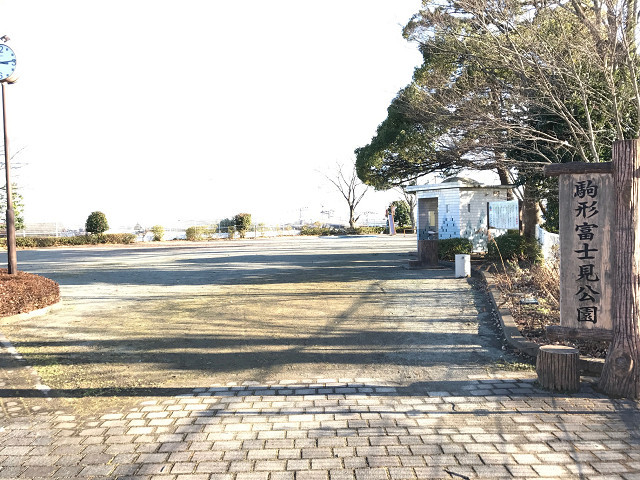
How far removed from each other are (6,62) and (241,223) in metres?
30.1

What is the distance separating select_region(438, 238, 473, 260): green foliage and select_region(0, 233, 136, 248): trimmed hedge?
2589 centimetres

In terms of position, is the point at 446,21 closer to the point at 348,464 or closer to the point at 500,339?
the point at 500,339

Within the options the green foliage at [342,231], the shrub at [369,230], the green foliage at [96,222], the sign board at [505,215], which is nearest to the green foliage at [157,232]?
the green foliage at [96,222]

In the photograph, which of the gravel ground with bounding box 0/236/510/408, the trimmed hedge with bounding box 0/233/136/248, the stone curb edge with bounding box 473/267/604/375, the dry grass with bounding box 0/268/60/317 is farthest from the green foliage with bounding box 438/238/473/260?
the trimmed hedge with bounding box 0/233/136/248

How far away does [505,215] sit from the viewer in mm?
15875

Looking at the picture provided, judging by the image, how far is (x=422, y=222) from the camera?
18.1 metres

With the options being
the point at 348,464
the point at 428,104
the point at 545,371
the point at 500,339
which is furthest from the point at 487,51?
the point at 348,464

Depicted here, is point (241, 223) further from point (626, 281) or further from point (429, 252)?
point (626, 281)

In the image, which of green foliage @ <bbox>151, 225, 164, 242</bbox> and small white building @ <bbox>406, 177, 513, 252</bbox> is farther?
green foliage @ <bbox>151, 225, 164, 242</bbox>

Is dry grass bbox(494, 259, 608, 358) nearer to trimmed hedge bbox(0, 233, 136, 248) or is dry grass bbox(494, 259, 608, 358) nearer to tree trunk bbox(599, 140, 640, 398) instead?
tree trunk bbox(599, 140, 640, 398)

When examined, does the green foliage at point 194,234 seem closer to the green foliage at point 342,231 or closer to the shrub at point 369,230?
the green foliage at point 342,231

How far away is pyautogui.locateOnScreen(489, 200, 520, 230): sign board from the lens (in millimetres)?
15758

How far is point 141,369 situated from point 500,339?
15.0ft

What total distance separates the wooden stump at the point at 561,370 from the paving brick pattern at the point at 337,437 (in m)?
0.13
